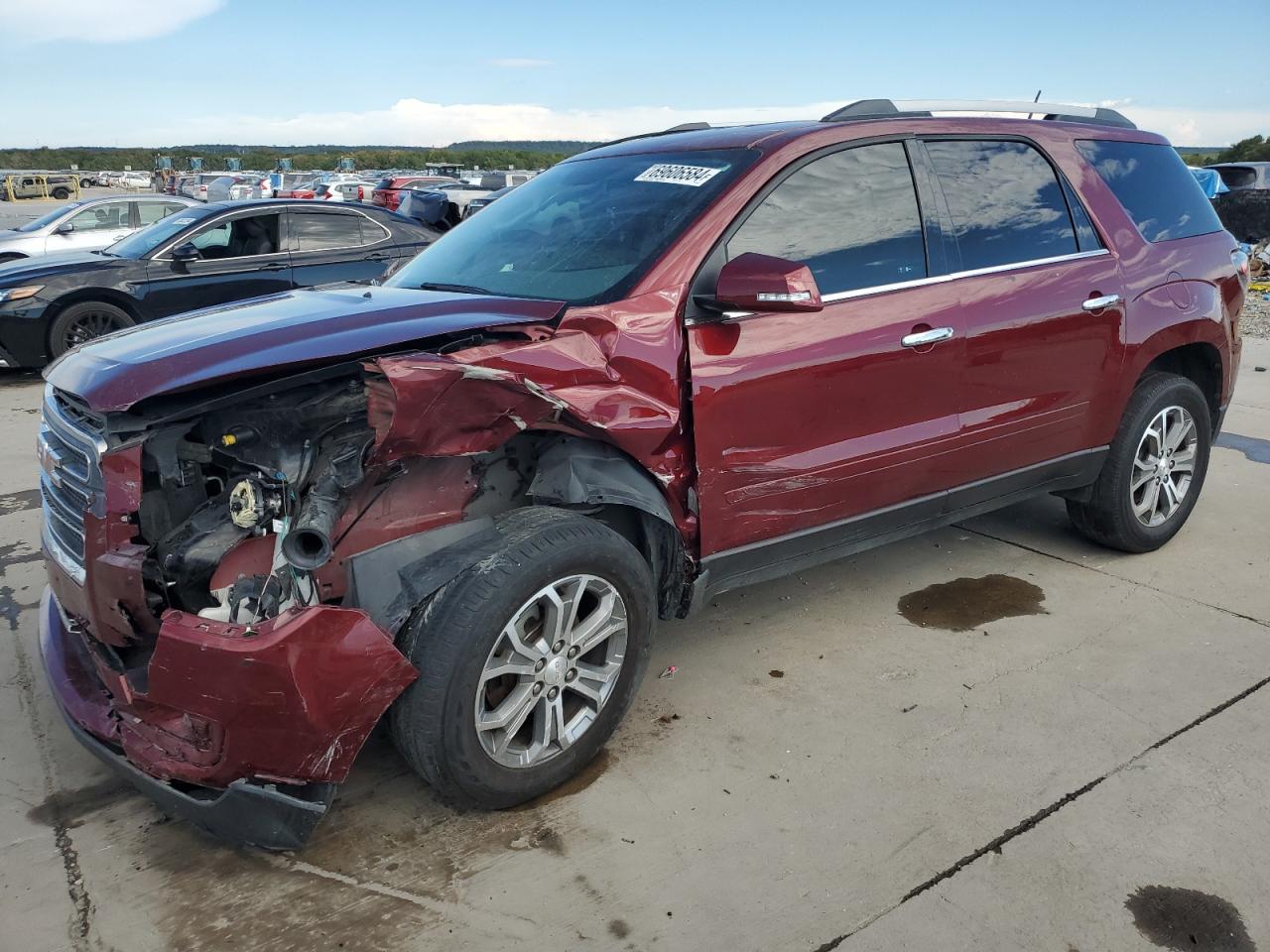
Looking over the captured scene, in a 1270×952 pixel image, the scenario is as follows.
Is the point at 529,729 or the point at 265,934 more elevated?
the point at 529,729

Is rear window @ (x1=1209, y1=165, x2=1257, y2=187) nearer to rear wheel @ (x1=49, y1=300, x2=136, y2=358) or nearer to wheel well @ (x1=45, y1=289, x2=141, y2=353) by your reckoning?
wheel well @ (x1=45, y1=289, x2=141, y2=353)

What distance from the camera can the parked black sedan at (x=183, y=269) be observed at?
8.35 metres

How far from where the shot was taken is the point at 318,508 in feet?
8.00

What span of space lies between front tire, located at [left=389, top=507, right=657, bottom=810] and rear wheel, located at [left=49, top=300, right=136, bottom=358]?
7092 mm

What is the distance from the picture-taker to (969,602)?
13.6 ft

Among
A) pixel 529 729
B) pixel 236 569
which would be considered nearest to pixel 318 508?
pixel 236 569

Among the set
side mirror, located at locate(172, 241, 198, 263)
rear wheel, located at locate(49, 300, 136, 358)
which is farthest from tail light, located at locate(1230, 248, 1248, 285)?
rear wheel, located at locate(49, 300, 136, 358)

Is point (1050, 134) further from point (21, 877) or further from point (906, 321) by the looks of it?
point (21, 877)

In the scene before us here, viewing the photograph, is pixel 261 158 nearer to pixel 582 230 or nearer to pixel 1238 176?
pixel 1238 176

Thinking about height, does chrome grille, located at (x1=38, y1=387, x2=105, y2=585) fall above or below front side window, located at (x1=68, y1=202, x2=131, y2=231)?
below

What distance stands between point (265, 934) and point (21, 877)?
0.73 m

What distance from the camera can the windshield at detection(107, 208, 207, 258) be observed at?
873 centimetres

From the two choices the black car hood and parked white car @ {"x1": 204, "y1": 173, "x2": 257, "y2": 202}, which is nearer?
the black car hood

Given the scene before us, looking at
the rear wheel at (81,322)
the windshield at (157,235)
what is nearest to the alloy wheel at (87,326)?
the rear wheel at (81,322)
